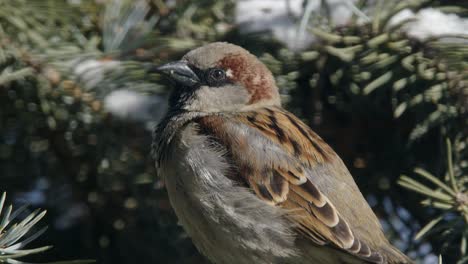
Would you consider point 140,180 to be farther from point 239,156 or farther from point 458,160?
point 458,160

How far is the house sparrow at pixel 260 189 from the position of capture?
2.38 m

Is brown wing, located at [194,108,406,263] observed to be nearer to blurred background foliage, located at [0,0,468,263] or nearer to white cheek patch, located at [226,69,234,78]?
blurred background foliage, located at [0,0,468,263]

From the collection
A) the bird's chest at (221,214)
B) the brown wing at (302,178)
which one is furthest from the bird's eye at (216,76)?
the bird's chest at (221,214)

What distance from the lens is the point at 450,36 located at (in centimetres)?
242

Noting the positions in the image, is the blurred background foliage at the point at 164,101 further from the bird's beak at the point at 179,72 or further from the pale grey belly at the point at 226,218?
the pale grey belly at the point at 226,218

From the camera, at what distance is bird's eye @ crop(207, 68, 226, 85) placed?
9.69 feet

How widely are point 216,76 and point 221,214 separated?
73 cm

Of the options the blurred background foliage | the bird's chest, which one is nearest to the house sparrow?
the bird's chest

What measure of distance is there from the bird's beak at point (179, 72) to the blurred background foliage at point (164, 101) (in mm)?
53

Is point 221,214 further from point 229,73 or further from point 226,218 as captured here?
point 229,73

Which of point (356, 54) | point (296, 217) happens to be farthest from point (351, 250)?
point (356, 54)

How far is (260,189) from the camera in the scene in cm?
245

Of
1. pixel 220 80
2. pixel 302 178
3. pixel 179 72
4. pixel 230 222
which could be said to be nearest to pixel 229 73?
pixel 220 80

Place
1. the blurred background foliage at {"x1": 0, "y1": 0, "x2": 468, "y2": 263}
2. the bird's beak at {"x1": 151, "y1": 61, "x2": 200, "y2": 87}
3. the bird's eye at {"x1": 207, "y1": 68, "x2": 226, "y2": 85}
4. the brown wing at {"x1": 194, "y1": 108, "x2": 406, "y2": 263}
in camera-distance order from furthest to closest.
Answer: the bird's eye at {"x1": 207, "y1": 68, "x2": 226, "y2": 85} < the bird's beak at {"x1": 151, "y1": 61, "x2": 200, "y2": 87} < the blurred background foliage at {"x1": 0, "y1": 0, "x2": 468, "y2": 263} < the brown wing at {"x1": 194, "y1": 108, "x2": 406, "y2": 263}
